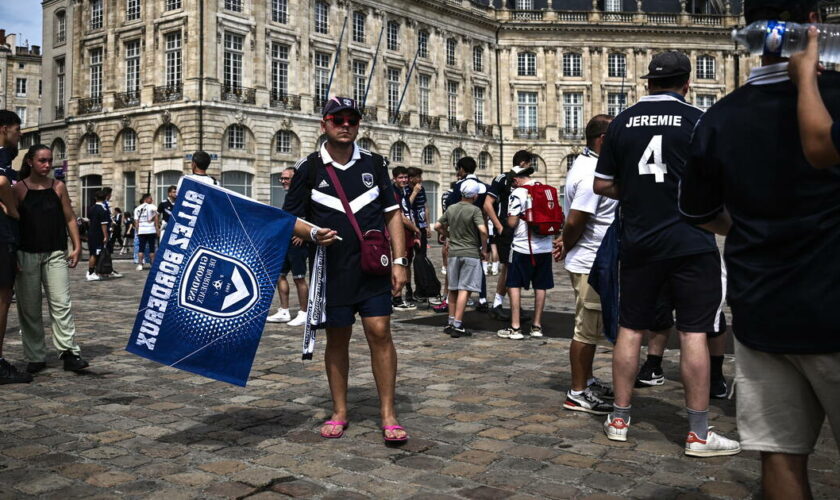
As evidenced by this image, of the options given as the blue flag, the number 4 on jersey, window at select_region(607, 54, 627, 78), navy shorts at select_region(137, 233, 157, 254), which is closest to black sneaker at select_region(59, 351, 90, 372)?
the blue flag

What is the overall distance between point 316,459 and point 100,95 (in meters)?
35.6

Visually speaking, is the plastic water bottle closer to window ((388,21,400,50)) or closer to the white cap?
the white cap

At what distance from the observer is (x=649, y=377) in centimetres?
559

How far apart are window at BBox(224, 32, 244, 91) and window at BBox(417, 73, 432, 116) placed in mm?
11546

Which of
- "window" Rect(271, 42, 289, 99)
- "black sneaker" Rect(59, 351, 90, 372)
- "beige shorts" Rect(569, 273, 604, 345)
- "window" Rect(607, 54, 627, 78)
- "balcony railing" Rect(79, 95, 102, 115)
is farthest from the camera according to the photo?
"window" Rect(607, 54, 627, 78)

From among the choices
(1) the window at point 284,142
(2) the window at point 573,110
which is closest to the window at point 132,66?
(1) the window at point 284,142

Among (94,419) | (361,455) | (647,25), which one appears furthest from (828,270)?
(647,25)

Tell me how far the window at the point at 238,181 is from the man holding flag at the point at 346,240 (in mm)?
29168

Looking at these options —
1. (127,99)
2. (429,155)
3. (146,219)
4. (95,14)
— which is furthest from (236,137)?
(146,219)

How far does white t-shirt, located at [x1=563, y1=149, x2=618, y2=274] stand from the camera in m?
4.95

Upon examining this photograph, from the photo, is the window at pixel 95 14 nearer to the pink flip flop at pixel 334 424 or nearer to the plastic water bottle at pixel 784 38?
the pink flip flop at pixel 334 424

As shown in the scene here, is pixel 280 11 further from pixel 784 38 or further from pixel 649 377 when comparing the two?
pixel 784 38

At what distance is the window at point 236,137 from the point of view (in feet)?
109

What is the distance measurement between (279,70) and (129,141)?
24.0 ft
